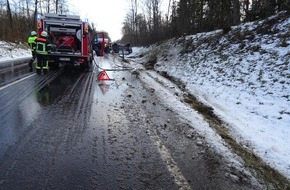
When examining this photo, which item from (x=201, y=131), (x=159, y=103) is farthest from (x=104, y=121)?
(x=159, y=103)

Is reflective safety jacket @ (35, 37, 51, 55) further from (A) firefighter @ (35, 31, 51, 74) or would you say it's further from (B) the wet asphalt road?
(B) the wet asphalt road

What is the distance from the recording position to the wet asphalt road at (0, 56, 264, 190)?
3.86 m

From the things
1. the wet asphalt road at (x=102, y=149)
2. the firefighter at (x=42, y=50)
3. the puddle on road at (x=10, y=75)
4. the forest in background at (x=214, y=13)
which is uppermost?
the forest in background at (x=214, y=13)

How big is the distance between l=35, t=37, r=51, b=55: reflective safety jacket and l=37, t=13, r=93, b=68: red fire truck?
92 centimetres

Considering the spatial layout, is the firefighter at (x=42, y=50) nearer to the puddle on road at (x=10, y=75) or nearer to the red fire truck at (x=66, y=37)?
the puddle on road at (x=10, y=75)

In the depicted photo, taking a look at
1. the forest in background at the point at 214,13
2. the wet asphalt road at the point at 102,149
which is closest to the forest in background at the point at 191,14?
the forest in background at the point at 214,13

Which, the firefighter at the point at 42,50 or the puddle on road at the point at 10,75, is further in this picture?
the firefighter at the point at 42,50

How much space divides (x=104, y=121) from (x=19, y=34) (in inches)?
1586

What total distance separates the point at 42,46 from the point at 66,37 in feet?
6.59

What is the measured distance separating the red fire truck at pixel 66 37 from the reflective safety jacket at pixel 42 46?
0.92m

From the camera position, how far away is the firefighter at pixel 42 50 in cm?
1428

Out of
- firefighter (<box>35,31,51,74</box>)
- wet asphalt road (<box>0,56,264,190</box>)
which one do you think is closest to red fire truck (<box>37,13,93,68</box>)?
firefighter (<box>35,31,51,74</box>)

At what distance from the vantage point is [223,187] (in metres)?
3.86

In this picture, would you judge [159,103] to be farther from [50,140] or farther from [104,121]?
[50,140]
